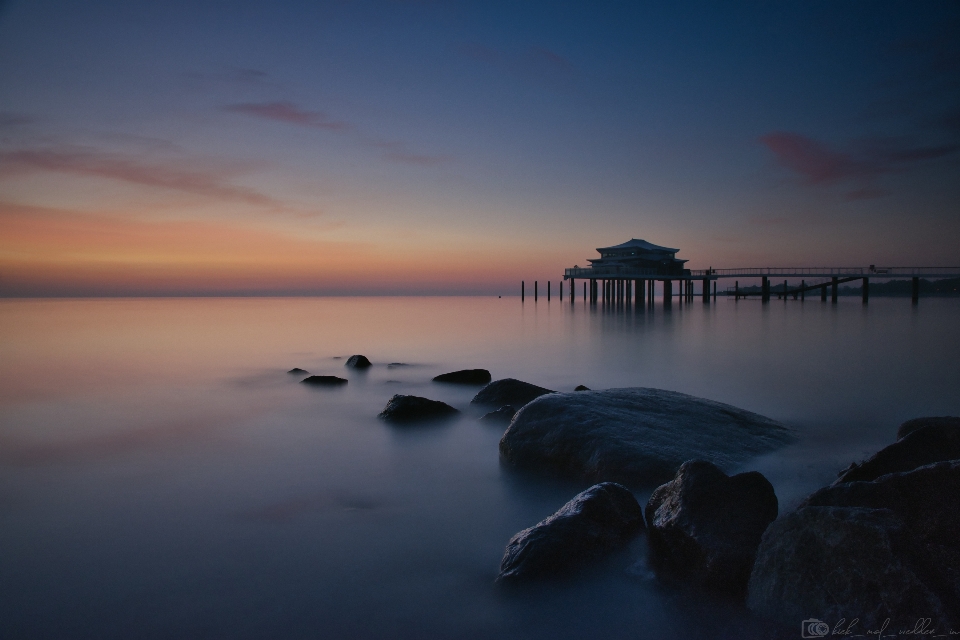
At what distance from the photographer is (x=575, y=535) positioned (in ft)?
13.6

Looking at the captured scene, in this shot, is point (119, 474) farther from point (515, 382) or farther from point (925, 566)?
point (925, 566)

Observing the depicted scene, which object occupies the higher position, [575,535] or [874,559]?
[874,559]

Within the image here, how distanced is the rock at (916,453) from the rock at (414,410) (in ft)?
19.2

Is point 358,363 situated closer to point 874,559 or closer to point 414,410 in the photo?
point 414,410

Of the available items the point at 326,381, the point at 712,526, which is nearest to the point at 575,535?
the point at 712,526

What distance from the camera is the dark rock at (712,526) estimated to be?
145 inches

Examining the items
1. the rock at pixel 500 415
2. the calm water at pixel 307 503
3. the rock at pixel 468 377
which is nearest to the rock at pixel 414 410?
the calm water at pixel 307 503

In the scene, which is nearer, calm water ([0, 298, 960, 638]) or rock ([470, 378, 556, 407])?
calm water ([0, 298, 960, 638])

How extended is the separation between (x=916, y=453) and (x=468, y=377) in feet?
30.5

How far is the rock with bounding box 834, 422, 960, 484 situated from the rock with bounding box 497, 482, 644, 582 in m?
1.91

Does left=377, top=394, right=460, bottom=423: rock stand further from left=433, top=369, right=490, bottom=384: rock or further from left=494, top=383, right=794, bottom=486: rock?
left=433, top=369, right=490, bottom=384: rock

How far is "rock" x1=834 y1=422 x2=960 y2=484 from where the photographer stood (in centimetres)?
465

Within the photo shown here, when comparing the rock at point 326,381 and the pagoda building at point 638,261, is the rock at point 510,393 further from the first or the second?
the pagoda building at point 638,261

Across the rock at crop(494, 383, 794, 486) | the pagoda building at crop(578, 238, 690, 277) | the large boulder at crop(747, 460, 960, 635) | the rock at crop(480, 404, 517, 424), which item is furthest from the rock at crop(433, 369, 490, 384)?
the pagoda building at crop(578, 238, 690, 277)
